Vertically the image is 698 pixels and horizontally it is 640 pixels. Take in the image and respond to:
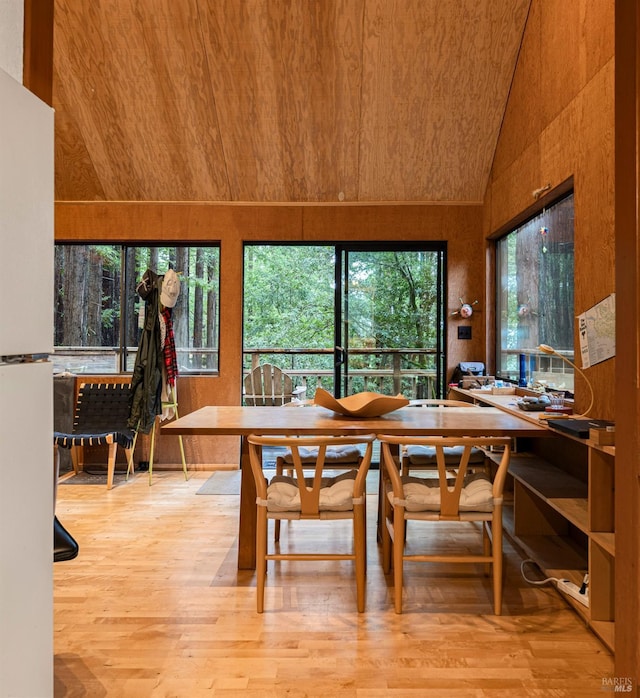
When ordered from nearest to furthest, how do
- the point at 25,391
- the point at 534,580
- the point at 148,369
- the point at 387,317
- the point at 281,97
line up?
1. the point at 25,391
2. the point at 534,580
3. the point at 281,97
4. the point at 148,369
5. the point at 387,317

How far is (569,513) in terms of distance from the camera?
2.32 meters

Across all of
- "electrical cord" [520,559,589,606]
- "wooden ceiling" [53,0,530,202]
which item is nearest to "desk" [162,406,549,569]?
"electrical cord" [520,559,589,606]

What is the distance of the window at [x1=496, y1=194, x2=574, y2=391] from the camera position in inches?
125

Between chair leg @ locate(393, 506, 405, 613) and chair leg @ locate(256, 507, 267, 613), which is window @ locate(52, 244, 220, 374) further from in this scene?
chair leg @ locate(393, 506, 405, 613)

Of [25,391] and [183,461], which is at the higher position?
[25,391]

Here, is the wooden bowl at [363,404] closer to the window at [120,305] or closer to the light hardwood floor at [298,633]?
the light hardwood floor at [298,633]

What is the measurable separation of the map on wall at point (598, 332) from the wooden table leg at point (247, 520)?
5.65ft

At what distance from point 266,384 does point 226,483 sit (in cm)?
88

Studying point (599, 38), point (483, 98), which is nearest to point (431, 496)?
point (599, 38)

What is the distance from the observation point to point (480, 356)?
4.84 metres

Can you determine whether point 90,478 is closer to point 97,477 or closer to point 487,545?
point 97,477

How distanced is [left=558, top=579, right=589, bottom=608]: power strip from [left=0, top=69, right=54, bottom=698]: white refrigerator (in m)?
2.01

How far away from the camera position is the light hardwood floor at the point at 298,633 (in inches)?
71.2

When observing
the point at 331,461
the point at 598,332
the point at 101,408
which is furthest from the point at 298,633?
the point at 101,408
